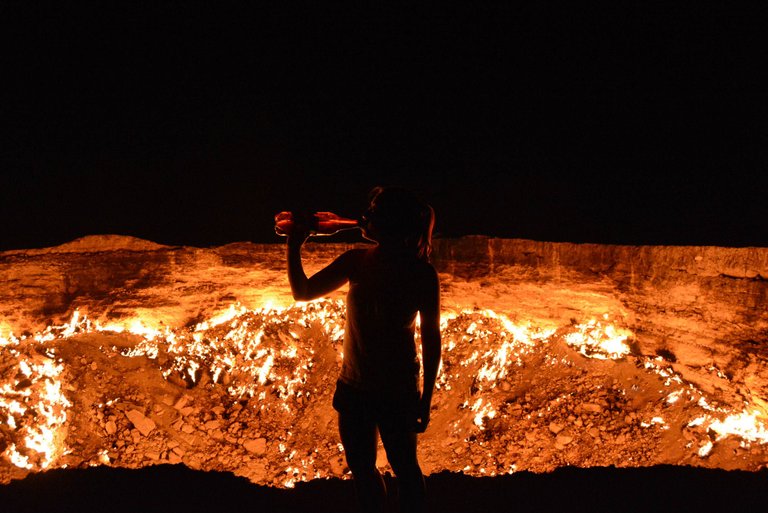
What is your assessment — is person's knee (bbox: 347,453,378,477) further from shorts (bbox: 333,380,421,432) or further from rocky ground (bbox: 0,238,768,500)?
rocky ground (bbox: 0,238,768,500)

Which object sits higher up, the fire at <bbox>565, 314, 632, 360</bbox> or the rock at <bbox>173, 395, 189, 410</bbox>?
the fire at <bbox>565, 314, 632, 360</bbox>

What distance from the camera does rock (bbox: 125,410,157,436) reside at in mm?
3172

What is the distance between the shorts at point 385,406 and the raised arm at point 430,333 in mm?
43

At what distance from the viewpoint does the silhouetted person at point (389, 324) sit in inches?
68.9

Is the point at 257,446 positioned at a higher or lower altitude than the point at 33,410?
lower

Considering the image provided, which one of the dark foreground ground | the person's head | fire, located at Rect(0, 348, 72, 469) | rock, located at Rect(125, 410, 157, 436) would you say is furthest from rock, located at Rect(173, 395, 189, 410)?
the person's head

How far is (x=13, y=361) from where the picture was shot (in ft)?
11.2

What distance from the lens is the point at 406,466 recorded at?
1859mm

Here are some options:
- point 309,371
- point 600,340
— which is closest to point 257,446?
point 309,371

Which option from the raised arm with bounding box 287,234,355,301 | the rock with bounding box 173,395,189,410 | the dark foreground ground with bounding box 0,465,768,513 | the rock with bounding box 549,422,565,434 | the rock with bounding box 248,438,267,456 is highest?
the raised arm with bounding box 287,234,355,301

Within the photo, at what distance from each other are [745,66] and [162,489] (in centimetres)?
547

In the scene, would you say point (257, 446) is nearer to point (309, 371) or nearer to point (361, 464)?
point (309, 371)

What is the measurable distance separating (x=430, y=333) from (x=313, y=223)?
0.66 m

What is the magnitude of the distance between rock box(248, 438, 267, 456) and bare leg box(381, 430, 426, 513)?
1.54 m
